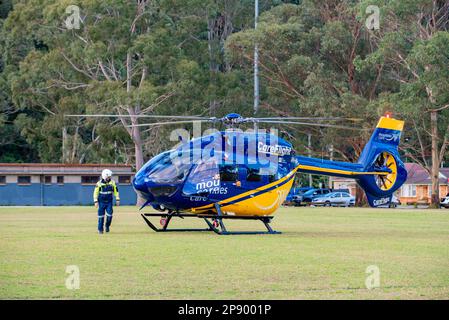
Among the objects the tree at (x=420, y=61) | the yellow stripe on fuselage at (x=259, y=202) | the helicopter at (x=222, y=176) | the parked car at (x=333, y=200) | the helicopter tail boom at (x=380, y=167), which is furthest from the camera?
the parked car at (x=333, y=200)

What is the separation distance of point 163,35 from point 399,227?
1344 inches

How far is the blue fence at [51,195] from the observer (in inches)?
2613

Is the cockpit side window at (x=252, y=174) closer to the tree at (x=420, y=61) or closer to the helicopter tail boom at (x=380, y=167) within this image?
the helicopter tail boom at (x=380, y=167)

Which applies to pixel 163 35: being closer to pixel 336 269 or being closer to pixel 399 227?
pixel 399 227

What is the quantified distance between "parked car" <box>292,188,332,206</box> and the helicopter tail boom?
42730 millimetres

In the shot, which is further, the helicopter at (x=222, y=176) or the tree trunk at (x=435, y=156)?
the tree trunk at (x=435, y=156)

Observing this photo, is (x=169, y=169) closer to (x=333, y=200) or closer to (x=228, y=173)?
(x=228, y=173)

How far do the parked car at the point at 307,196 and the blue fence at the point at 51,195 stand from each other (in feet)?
42.4

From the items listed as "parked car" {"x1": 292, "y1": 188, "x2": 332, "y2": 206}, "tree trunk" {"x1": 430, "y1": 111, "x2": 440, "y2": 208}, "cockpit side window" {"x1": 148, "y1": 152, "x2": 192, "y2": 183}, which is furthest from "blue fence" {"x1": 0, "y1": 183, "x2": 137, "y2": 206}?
"cockpit side window" {"x1": 148, "y1": 152, "x2": 192, "y2": 183}

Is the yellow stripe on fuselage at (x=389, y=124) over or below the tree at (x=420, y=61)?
below

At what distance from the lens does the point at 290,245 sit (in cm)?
Result: 2188

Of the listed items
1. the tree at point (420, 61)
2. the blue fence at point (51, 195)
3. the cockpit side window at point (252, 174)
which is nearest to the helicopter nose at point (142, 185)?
the cockpit side window at point (252, 174)

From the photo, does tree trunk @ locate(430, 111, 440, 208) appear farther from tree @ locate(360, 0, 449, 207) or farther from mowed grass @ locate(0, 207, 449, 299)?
mowed grass @ locate(0, 207, 449, 299)

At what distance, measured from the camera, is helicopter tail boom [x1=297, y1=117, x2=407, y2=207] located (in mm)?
30344
